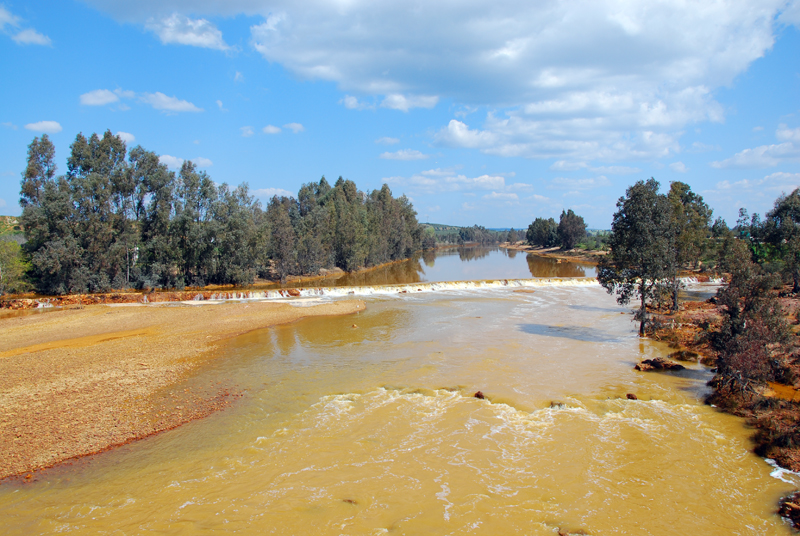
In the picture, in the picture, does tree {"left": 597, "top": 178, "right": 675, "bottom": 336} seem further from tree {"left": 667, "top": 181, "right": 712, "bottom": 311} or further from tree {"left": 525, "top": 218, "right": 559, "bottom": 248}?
tree {"left": 525, "top": 218, "right": 559, "bottom": 248}

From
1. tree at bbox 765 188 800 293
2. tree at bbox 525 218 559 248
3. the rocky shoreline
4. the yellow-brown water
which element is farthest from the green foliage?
tree at bbox 525 218 559 248

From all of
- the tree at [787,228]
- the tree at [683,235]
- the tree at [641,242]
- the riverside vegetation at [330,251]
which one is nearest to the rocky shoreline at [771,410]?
the riverside vegetation at [330,251]

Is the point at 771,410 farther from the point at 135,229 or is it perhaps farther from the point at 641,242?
the point at 135,229

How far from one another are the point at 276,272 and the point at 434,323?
3944 cm

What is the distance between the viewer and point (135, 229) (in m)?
52.6

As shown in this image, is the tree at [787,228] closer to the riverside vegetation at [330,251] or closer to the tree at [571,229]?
the riverside vegetation at [330,251]

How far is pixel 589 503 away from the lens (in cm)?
1088

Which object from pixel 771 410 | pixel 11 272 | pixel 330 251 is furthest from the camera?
pixel 330 251

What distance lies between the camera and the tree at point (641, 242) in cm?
2439

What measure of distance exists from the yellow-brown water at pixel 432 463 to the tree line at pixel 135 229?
1438 inches

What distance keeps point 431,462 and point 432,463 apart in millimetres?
61

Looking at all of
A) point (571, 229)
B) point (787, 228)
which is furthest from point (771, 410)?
point (571, 229)

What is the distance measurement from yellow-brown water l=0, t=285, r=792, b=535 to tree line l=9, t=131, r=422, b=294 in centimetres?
3653

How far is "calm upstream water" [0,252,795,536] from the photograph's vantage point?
33.7ft
